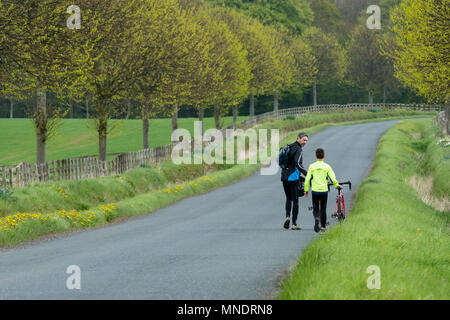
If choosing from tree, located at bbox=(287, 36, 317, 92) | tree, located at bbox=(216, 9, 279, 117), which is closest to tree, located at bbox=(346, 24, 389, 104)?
tree, located at bbox=(287, 36, 317, 92)

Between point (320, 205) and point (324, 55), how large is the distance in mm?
77169

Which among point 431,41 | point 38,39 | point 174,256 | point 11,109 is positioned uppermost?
point 431,41

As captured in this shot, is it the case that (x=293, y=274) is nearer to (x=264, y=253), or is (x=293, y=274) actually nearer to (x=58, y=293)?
(x=264, y=253)

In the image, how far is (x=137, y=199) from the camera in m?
22.2

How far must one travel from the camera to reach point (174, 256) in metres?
11.2

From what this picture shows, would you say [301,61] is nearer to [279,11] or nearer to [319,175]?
[279,11]

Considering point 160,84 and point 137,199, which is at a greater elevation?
point 160,84

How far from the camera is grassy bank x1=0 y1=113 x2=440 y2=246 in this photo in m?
15.9

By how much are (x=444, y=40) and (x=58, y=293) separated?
1947cm

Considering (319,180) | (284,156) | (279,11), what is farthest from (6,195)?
(279,11)

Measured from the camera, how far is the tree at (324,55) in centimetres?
8756

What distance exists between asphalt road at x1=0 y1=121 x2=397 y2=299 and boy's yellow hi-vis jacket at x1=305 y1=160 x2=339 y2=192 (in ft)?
3.70
